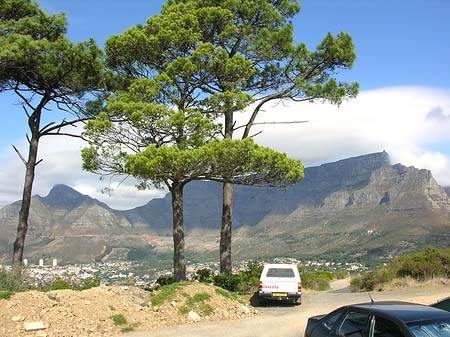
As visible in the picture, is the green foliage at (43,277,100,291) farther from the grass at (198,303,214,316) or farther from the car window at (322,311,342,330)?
the car window at (322,311,342,330)

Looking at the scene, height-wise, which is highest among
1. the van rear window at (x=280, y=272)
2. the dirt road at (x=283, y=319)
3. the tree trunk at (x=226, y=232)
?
the tree trunk at (x=226, y=232)

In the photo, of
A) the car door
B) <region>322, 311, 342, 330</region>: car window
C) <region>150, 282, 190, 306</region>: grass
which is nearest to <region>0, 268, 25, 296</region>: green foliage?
<region>150, 282, 190, 306</region>: grass

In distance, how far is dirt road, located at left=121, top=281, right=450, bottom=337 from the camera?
1177 centimetres

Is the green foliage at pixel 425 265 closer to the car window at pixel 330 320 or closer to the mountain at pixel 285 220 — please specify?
the car window at pixel 330 320

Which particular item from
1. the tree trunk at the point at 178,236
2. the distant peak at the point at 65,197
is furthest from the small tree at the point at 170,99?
the distant peak at the point at 65,197

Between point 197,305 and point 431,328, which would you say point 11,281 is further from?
point 431,328

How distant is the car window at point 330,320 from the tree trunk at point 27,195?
14.6 meters

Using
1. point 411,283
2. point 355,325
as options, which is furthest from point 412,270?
point 355,325

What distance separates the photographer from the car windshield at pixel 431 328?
5.50 metres

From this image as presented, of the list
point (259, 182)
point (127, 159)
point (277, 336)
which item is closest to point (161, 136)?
point (127, 159)

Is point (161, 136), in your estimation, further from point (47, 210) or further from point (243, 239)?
point (47, 210)

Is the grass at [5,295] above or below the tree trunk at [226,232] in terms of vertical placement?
below

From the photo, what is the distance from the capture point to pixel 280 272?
57.4ft

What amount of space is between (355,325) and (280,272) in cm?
1128
